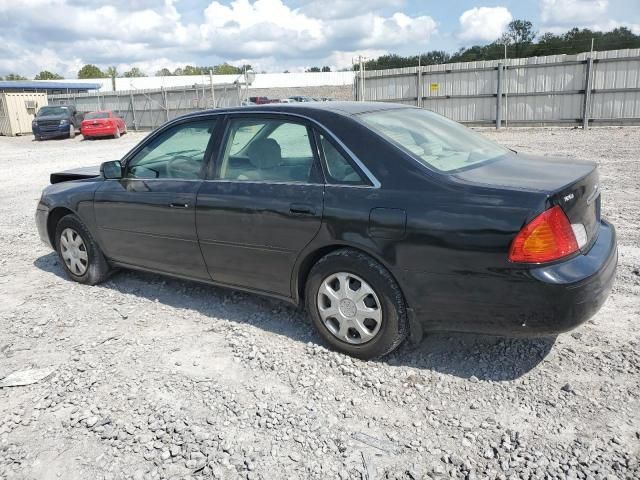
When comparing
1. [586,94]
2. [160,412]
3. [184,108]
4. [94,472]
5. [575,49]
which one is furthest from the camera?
[184,108]

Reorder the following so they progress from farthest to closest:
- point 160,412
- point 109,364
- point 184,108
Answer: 1. point 184,108
2. point 109,364
3. point 160,412

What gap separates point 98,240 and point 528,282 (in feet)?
12.5

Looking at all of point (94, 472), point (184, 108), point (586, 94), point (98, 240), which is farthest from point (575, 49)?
point (94, 472)

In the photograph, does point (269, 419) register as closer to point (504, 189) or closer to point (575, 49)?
point (504, 189)

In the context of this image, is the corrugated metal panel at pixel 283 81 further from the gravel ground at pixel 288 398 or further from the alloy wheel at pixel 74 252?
the gravel ground at pixel 288 398

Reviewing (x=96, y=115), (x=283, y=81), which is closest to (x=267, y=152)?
(x=96, y=115)

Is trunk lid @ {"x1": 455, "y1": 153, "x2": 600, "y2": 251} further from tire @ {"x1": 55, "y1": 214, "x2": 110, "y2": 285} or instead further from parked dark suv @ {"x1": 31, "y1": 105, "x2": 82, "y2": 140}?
parked dark suv @ {"x1": 31, "y1": 105, "x2": 82, "y2": 140}

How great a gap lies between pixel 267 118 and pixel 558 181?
202cm

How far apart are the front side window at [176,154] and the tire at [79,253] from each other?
87 cm

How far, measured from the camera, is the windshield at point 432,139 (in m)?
3.39

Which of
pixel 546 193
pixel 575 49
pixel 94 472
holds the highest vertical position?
pixel 575 49

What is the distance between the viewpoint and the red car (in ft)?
86.3

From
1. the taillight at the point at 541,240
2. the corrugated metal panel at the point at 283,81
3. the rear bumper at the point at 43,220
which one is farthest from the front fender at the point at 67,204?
the corrugated metal panel at the point at 283,81

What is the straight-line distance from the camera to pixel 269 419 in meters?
3.00
